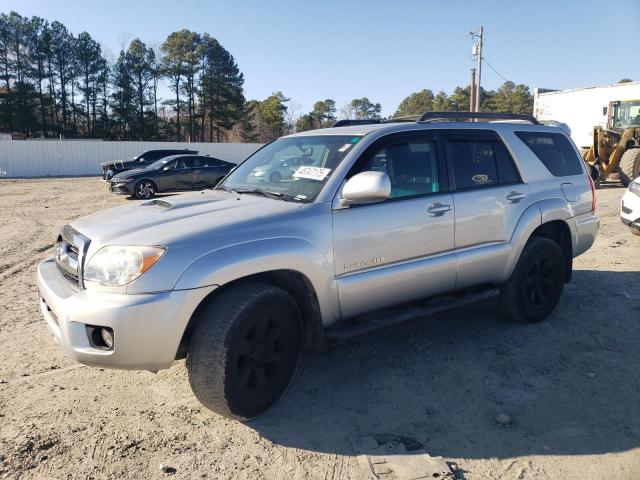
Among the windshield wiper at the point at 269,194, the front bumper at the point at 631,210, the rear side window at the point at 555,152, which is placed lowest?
the front bumper at the point at 631,210

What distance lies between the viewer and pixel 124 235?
3.01 m

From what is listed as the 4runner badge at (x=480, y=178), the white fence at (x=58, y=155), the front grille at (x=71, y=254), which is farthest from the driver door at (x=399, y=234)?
the white fence at (x=58, y=155)

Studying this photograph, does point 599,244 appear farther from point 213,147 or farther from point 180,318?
point 213,147

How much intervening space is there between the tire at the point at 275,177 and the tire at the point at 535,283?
7.52 feet

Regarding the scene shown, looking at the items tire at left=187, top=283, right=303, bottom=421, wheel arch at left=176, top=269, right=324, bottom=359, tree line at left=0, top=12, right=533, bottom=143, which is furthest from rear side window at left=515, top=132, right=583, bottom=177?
tree line at left=0, top=12, right=533, bottom=143

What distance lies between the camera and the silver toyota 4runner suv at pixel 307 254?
285 cm

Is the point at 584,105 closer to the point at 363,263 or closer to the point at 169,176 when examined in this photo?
the point at 169,176

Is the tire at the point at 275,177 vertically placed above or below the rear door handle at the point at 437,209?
above

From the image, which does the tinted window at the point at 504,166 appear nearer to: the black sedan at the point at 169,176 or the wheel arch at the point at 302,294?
the wheel arch at the point at 302,294

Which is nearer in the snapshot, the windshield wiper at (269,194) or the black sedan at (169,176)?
the windshield wiper at (269,194)

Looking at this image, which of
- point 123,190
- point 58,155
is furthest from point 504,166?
point 58,155

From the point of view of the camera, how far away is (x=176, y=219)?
10.7 ft

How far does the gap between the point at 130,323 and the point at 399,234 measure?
6.22ft

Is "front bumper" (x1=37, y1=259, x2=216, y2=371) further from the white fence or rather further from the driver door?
the white fence
